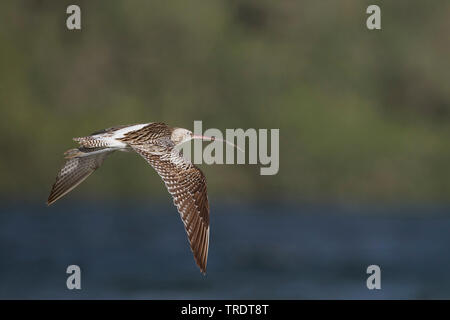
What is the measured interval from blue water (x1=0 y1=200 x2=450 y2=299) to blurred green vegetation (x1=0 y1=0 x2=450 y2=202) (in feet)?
3.17

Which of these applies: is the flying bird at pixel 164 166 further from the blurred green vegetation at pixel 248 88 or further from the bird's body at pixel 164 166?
the blurred green vegetation at pixel 248 88

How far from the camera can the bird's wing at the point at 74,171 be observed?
49.4ft

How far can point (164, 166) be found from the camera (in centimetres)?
1400

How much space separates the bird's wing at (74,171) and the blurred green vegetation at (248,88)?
2178 cm

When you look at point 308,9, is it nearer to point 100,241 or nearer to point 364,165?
point 364,165

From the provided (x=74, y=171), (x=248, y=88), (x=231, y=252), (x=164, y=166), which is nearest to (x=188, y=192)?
(x=164, y=166)

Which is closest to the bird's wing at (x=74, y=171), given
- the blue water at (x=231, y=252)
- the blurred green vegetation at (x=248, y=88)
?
the blue water at (x=231, y=252)

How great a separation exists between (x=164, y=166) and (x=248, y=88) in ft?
93.5

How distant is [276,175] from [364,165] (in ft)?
11.5

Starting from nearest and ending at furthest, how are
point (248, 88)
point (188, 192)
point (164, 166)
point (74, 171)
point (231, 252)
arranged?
point (188, 192) → point (164, 166) → point (74, 171) → point (231, 252) → point (248, 88)

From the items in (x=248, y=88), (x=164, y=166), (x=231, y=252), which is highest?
(x=248, y=88)

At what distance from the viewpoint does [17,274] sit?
102 feet

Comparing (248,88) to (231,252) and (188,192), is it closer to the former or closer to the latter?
(231,252)
